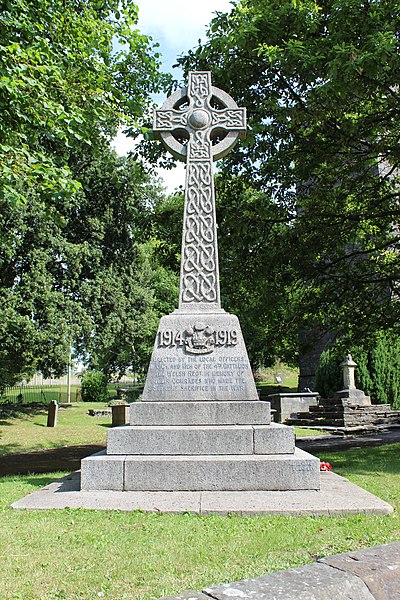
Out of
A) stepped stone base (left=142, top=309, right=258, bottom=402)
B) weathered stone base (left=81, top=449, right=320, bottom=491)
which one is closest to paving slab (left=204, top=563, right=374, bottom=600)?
weathered stone base (left=81, top=449, right=320, bottom=491)

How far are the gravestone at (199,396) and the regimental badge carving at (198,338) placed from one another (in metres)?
0.01

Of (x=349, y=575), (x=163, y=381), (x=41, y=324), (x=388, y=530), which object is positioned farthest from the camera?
(x=41, y=324)

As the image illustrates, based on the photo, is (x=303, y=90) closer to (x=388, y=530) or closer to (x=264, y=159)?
(x=264, y=159)

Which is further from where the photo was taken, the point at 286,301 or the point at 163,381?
the point at 286,301

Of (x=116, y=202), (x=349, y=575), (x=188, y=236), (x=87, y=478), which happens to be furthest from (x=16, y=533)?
(x=116, y=202)

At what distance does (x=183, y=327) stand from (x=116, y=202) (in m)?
19.9

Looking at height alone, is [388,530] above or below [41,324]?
below

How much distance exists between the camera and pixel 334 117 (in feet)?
35.3

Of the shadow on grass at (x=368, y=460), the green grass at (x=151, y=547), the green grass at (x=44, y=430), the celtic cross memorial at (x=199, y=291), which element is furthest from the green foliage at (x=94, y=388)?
the green grass at (x=151, y=547)

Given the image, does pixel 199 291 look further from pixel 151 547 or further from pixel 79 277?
pixel 79 277

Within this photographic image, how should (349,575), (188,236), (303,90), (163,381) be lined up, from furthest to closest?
(303,90) → (188,236) → (163,381) → (349,575)

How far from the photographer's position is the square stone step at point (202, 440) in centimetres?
560

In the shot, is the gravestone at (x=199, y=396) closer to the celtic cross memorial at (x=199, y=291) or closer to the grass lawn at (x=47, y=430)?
the celtic cross memorial at (x=199, y=291)

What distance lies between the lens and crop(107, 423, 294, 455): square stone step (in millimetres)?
5602
